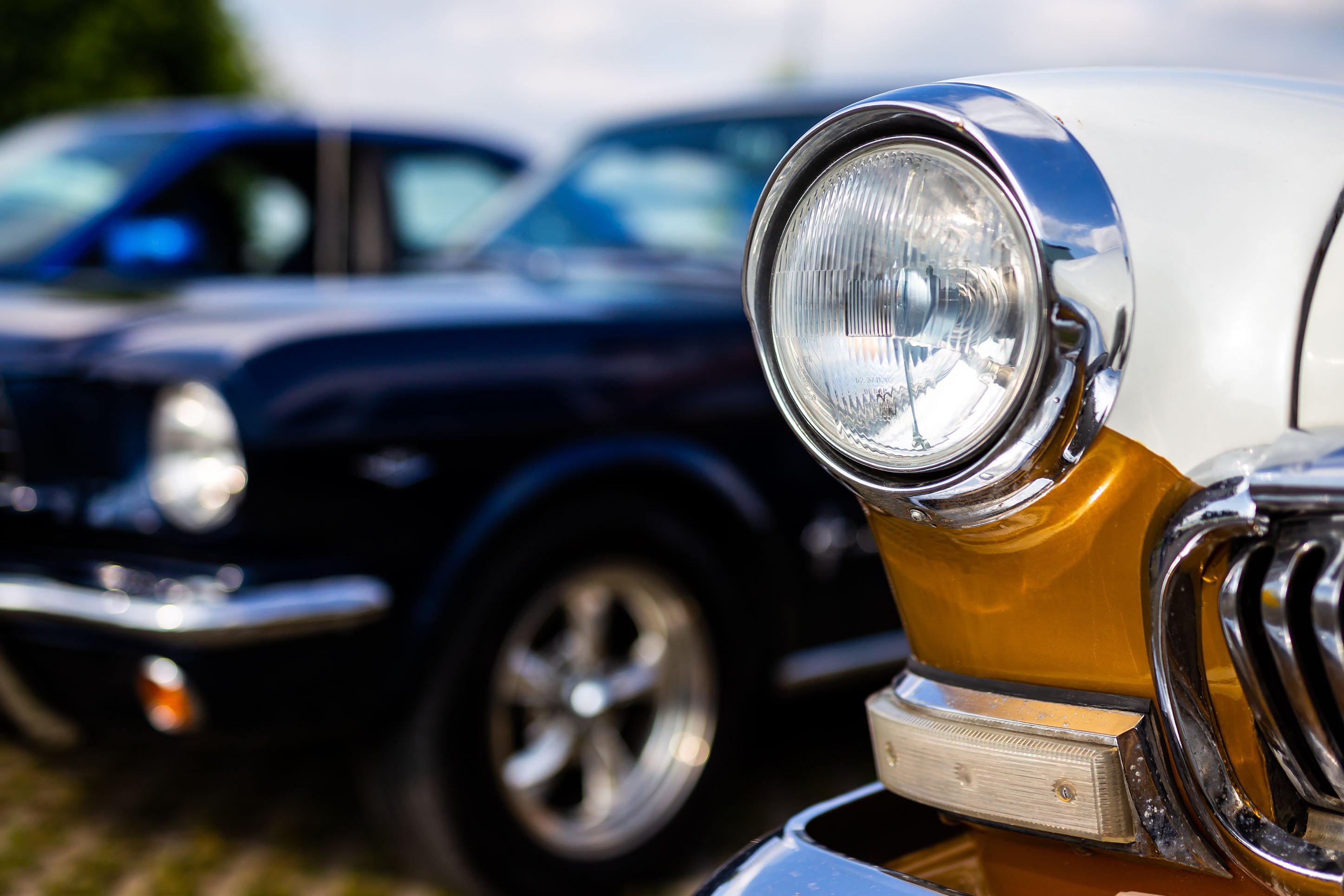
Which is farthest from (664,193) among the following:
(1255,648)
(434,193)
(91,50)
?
(91,50)

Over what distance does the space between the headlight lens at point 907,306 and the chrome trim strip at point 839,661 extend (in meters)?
1.80

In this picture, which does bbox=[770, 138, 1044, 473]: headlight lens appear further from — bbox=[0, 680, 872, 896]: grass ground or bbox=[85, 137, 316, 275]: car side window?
bbox=[85, 137, 316, 275]: car side window

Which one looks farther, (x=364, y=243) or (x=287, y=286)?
(x=364, y=243)

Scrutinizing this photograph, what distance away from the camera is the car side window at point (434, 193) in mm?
4250

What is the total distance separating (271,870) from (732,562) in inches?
48.2

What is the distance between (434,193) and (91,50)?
1289cm

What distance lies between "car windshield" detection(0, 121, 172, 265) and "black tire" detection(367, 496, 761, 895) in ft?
7.01

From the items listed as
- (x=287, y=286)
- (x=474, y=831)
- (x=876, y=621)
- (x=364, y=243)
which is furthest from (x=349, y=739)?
(x=364, y=243)

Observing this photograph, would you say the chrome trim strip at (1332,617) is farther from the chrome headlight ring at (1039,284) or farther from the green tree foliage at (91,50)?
the green tree foliage at (91,50)

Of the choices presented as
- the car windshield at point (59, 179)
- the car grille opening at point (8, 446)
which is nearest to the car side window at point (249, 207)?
the car windshield at point (59, 179)

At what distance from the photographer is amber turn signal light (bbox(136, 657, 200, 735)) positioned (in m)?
2.07

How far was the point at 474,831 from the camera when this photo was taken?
7.79ft

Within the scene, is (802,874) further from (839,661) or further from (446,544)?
(839,661)

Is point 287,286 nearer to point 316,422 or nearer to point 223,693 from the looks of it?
point 316,422
